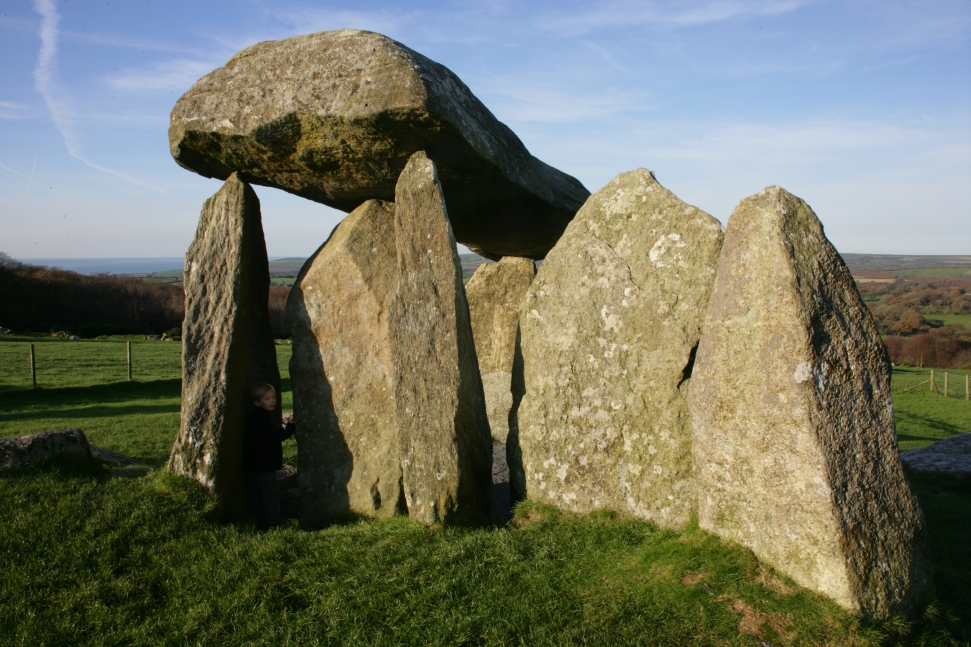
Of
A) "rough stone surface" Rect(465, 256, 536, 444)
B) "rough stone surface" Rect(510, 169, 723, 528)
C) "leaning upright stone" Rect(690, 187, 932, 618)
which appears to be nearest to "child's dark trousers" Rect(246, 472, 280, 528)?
"rough stone surface" Rect(510, 169, 723, 528)

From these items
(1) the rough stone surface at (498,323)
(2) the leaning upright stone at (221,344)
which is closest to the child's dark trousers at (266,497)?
(2) the leaning upright stone at (221,344)

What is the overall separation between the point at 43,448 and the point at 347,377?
10.1ft

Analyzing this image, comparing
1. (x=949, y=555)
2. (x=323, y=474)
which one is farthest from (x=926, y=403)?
(x=323, y=474)

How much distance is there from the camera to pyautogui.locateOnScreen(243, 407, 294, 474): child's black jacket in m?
6.82

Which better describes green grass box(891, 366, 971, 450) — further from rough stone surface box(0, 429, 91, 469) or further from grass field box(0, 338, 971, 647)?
rough stone surface box(0, 429, 91, 469)

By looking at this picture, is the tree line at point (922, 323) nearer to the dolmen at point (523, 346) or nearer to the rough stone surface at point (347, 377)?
the dolmen at point (523, 346)

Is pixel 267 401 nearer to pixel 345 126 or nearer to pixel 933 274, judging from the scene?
pixel 345 126

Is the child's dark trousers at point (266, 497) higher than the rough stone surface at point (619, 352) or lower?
lower

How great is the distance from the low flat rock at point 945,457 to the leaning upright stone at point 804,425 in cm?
519

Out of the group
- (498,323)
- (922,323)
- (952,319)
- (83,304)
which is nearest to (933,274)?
(952,319)

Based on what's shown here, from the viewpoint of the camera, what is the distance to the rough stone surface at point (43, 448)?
6.49 metres

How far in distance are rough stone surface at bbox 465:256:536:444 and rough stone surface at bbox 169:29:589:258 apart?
311cm

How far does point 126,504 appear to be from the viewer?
590 centimetres

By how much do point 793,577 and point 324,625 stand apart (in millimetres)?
3225
